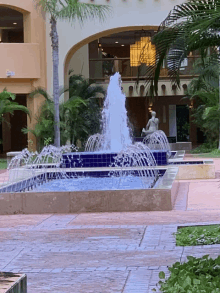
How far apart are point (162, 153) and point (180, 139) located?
64.8 feet

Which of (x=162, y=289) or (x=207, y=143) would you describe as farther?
(x=207, y=143)

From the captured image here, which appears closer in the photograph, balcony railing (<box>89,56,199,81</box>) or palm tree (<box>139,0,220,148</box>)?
palm tree (<box>139,0,220,148</box>)

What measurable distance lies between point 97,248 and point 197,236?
1243mm

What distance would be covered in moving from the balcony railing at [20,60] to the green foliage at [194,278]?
2050 centimetres

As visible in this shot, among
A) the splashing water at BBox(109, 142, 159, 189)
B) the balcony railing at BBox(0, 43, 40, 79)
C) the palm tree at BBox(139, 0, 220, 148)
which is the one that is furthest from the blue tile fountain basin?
the palm tree at BBox(139, 0, 220, 148)

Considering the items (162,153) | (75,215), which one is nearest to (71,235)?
(75,215)

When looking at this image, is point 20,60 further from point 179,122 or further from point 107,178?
point 179,122

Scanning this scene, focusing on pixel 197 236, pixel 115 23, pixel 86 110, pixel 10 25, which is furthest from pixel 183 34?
pixel 10 25

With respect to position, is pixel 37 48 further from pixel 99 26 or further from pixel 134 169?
pixel 134 169

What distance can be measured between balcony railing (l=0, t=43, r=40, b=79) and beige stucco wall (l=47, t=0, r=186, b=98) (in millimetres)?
741

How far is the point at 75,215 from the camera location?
34.4ft

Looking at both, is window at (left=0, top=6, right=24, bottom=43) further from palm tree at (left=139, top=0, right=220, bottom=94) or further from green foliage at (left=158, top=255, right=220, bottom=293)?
green foliage at (left=158, top=255, right=220, bottom=293)

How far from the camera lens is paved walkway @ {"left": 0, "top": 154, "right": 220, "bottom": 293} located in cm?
582

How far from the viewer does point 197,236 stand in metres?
7.61
